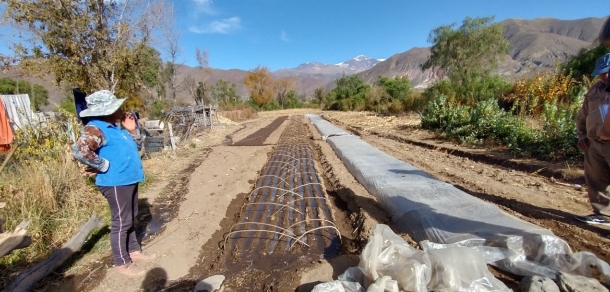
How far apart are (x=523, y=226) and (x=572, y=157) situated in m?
3.59

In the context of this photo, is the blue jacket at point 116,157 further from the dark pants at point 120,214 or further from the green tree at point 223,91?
the green tree at point 223,91

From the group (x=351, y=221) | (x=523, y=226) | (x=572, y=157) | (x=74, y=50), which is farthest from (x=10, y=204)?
(x=572, y=157)

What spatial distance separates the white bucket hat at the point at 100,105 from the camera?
2057 mm

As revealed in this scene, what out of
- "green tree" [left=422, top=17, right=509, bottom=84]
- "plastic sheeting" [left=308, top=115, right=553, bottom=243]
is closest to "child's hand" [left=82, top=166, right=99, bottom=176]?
"plastic sheeting" [left=308, top=115, right=553, bottom=243]

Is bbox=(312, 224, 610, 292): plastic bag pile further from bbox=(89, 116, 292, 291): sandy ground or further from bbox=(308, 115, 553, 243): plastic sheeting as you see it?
bbox=(89, 116, 292, 291): sandy ground

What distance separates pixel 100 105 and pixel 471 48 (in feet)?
68.7

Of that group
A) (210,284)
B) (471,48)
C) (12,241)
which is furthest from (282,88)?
(12,241)

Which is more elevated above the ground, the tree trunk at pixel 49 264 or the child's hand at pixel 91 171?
the child's hand at pixel 91 171

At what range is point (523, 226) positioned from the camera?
85.5 inches

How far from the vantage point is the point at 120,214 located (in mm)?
2252

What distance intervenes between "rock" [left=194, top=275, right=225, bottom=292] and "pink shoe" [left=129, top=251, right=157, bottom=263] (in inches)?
27.7

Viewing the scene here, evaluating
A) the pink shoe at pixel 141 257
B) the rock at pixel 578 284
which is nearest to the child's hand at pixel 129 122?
the pink shoe at pixel 141 257

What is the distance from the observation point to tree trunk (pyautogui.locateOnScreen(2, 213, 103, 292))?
2145 mm

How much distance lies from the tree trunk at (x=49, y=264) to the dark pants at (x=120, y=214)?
0.55 meters
